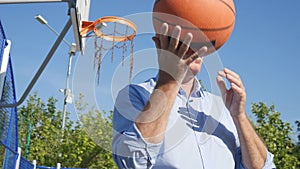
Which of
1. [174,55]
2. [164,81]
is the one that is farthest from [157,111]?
[174,55]

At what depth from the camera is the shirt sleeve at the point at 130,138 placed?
1.69m

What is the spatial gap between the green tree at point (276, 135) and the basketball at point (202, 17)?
980cm

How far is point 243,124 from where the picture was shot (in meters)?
2.02

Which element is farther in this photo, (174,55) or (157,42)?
(157,42)

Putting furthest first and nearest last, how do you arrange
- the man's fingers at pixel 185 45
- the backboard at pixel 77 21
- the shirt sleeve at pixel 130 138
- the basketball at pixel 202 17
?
the backboard at pixel 77 21 < the basketball at pixel 202 17 < the shirt sleeve at pixel 130 138 < the man's fingers at pixel 185 45

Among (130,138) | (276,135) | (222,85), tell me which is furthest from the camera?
(276,135)

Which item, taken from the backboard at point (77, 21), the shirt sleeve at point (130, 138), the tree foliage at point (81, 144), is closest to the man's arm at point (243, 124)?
the shirt sleeve at point (130, 138)

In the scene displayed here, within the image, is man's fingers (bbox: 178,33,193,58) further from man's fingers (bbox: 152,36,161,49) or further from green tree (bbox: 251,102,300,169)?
green tree (bbox: 251,102,300,169)

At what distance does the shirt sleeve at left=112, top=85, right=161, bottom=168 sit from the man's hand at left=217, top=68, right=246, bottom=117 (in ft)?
1.17

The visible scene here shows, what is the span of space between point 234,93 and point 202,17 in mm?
370

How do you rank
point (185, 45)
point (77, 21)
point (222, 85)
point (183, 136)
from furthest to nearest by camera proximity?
point (77, 21), point (222, 85), point (183, 136), point (185, 45)

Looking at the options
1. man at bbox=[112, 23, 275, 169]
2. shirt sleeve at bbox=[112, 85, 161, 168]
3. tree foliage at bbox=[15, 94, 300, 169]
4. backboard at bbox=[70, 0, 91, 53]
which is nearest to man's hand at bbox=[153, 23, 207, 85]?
man at bbox=[112, 23, 275, 169]

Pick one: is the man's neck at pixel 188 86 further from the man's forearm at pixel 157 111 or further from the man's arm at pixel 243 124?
the man's forearm at pixel 157 111

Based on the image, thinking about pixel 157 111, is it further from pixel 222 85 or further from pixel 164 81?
pixel 222 85
